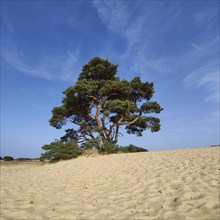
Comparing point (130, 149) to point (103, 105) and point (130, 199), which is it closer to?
point (103, 105)

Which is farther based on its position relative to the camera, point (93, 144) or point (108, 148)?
point (93, 144)

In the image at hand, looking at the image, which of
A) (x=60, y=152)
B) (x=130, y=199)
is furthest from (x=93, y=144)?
(x=130, y=199)

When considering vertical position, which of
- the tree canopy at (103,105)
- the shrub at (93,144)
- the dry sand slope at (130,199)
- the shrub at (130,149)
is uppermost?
the tree canopy at (103,105)

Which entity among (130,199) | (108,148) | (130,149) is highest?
(108,148)

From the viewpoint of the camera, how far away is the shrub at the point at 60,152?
1566 cm

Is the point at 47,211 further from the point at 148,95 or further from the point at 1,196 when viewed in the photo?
the point at 148,95

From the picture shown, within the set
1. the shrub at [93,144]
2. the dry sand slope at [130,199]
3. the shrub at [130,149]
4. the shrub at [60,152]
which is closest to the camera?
the dry sand slope at [130,199]

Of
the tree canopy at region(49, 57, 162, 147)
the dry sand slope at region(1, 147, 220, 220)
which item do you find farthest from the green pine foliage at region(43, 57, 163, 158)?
the dry sand slope at region(1, 147, 220, 220)

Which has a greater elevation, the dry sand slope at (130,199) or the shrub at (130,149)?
the shrub at (130,149)

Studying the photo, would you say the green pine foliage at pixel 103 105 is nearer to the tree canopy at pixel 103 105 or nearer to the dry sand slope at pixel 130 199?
the tree canopy at pixel 103 105

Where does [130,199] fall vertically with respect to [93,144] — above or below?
below

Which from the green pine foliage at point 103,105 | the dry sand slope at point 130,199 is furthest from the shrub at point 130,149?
the dry sand slope at point 130,199

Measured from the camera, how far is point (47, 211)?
4168 mm

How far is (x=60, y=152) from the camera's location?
51.5 ft
